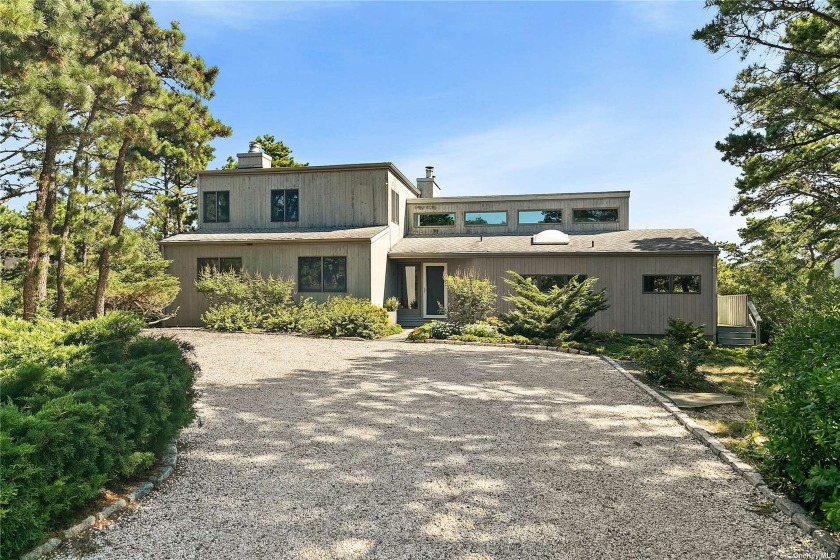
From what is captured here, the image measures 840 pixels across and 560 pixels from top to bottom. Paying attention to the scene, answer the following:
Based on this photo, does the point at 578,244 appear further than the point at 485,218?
No

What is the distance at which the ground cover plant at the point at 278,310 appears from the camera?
1502cm

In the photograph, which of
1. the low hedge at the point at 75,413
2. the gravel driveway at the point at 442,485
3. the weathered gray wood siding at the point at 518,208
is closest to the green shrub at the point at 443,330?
the gravel driveway at the point at 442,485

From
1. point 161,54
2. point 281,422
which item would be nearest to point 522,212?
point 161,54

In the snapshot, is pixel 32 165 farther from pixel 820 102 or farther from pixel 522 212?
pixel 820 102

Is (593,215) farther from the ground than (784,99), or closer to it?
closer to it

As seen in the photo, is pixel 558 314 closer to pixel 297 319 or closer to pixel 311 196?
pixel 297 319

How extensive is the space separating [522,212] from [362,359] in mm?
12541

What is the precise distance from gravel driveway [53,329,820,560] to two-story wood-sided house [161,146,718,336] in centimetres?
969

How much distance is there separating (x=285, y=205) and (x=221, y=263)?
3.42m

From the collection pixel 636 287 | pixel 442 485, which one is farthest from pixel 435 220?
pixel 442 485

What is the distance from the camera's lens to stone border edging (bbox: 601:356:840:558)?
329cm

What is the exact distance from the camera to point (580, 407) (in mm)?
6961

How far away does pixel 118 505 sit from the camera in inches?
149

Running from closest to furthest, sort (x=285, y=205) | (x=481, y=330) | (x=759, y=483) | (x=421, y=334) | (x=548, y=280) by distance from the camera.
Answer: (x=759, y=483)
(x=481, y=330)
(x=421, y=334)
(x=548, y=280)
(x=285, y=205)
